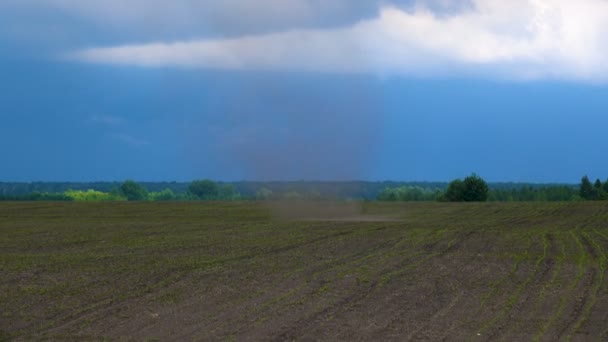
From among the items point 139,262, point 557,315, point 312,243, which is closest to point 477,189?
point 312,243

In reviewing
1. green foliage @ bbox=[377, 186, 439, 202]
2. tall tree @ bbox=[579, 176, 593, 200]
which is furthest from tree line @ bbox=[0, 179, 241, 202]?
tall tree @ bbox=[579, 176, 593, 200]

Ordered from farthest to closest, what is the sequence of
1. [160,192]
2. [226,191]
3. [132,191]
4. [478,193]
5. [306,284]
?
[132,191] < [160,192] < [226,191] < [478,193] < [306,284]

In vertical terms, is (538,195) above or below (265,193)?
above

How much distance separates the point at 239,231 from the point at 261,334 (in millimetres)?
31237

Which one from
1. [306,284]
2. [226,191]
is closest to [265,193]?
[306,284]

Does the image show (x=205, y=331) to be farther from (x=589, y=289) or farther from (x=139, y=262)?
(x=139, y=262)

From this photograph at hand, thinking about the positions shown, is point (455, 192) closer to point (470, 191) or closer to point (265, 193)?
point (470, 191)

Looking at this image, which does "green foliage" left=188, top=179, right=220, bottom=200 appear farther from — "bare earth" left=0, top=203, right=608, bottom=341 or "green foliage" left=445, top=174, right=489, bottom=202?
"bare earth" left=0, top=203, right=608, bottom=341

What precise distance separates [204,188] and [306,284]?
121332mm

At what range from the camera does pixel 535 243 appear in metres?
40.0

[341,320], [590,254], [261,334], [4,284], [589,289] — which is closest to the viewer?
[261,334]

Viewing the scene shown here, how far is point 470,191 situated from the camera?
11231 cm

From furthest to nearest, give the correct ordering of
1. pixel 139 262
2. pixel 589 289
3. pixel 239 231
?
1. pixel 239 231
2. pixel 139 262
3. pixel 589 289

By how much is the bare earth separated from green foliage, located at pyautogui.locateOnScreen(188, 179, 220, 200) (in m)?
92.8
